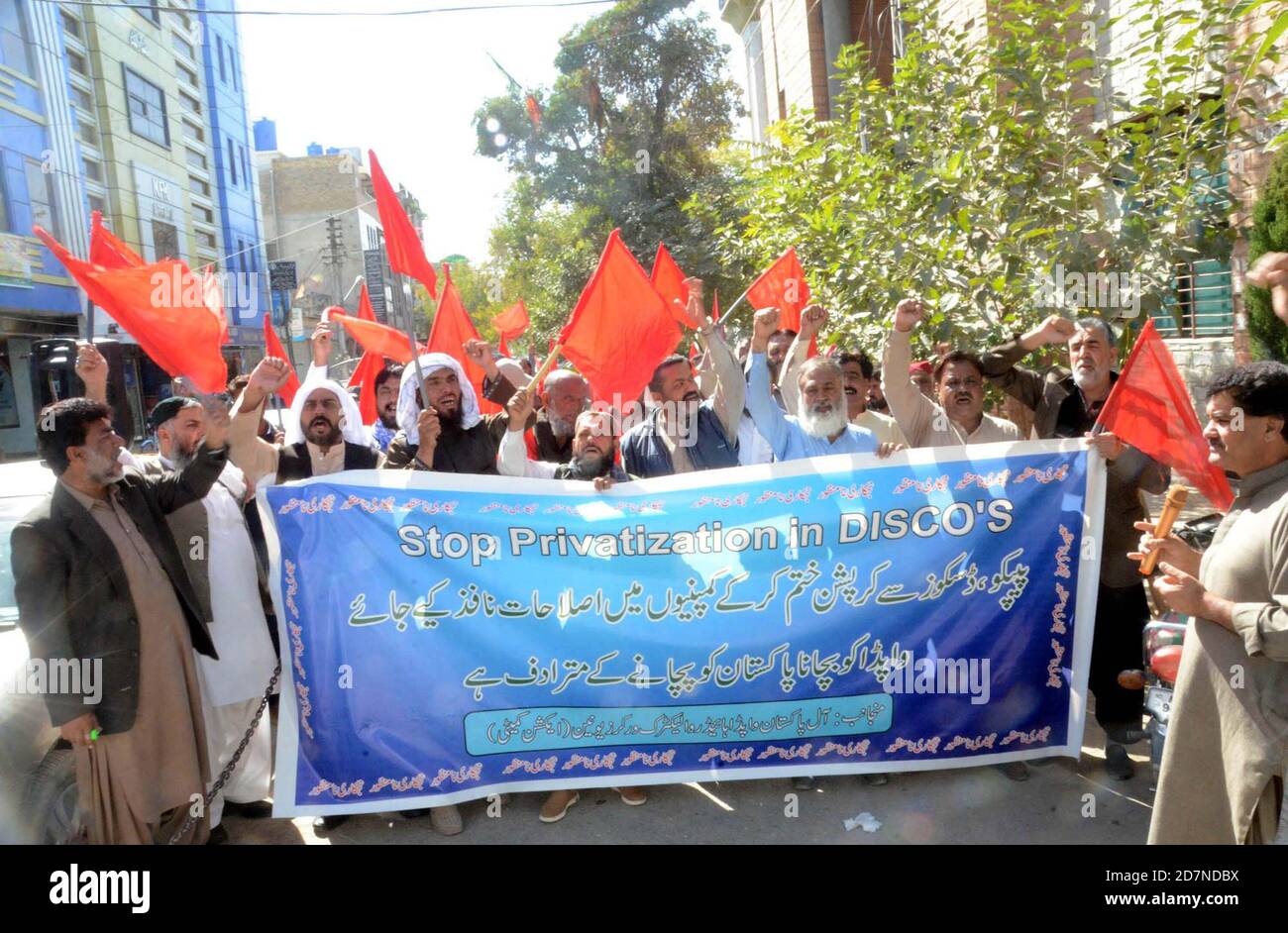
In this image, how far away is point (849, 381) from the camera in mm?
4953

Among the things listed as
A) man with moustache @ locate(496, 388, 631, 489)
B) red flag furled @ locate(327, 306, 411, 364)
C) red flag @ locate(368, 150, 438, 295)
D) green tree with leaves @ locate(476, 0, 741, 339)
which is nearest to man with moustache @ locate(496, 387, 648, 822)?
man with moustache @ locate(496, 388, 631, 489)

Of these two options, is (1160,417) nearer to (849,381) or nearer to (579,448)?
(849,381)

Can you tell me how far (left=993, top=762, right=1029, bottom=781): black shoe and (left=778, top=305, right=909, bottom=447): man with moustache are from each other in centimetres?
150

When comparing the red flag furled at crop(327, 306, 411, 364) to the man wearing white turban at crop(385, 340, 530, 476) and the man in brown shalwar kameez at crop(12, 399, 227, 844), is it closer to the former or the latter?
the man wearing white turban at crop(385, 340, 530, 476)

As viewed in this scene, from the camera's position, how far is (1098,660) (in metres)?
3.93

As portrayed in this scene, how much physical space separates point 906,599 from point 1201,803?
126 centimetres

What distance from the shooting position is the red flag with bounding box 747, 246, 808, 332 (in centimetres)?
635

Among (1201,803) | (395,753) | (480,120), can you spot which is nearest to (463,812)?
(395,753)

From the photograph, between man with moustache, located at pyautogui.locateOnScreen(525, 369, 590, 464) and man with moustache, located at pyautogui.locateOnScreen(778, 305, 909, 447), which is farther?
man with moustache, located at pyautogui.locateOnScreen(525, 369, 590, 464)

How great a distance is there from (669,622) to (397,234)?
7.82 feet

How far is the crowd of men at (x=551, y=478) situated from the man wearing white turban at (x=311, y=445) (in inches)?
0.4

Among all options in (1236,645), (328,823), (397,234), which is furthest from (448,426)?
(1236,645)

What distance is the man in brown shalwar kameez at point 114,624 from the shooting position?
10.1ft

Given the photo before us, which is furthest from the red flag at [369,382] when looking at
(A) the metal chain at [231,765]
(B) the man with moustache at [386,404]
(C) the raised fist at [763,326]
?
(C) the raised fist at [763,326]
